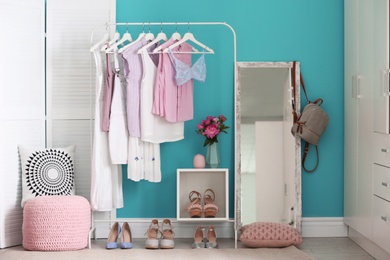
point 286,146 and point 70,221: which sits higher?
point 286,146

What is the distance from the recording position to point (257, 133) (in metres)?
5.24

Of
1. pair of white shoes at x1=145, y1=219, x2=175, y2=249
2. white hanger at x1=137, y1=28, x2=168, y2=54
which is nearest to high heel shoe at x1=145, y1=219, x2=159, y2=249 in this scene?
pair of white shoes at x1=145, y1=219, x2=175, y2=249

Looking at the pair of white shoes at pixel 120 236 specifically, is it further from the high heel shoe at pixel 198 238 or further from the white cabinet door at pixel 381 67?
the white cabinet door at pixel 381 67

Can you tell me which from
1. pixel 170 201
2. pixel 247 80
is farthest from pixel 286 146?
pixel 170 201

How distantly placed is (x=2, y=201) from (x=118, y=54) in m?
1.39

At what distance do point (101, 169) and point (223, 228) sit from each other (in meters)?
1.09

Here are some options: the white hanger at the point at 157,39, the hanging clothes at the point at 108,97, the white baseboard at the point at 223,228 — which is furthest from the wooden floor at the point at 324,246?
the white hanger at the point at 157,39

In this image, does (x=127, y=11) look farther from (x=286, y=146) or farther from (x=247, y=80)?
(x=286, y=146)

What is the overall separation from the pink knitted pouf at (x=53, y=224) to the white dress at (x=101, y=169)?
0.21 meters

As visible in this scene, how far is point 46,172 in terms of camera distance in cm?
504

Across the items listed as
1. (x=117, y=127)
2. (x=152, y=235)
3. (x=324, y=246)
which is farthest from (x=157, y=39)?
(x=324, y=246)

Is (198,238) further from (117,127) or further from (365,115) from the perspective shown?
(365,115)

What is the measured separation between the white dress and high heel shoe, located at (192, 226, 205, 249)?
2.13ft

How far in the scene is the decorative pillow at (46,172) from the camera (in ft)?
16.4
